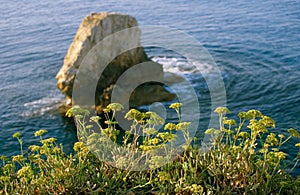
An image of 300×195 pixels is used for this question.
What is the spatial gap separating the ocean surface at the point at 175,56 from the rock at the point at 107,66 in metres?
1.29

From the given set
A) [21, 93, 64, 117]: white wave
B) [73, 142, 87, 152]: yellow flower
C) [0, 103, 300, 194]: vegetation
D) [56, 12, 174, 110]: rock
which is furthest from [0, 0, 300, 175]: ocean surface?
[73, 142, 87, 152]: yellow flower

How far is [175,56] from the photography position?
20.6 meters

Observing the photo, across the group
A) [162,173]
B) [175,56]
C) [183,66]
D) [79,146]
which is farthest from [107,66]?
[162,173]

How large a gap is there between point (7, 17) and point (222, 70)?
1579cm

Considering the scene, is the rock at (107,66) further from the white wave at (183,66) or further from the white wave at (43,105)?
the white wave at (183,66)

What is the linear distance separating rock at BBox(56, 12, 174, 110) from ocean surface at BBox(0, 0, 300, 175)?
4.23 feet

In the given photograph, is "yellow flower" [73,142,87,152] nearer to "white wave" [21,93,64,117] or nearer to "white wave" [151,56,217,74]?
"white wave" [21,93,64,117]

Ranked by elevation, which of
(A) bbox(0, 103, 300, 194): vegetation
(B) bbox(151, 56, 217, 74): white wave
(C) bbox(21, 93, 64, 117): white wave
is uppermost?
(A) bbox(0, 103, 300, 194): vegetation

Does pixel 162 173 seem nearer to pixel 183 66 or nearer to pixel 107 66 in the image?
pixel 107 66

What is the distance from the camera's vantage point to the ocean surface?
48.5 ft

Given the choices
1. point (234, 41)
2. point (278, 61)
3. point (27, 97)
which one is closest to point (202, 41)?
point (234, 41)

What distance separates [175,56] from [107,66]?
18.0ft

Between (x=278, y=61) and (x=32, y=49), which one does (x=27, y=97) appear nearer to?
(x=32, y=49)

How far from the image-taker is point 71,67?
15.4 metres
